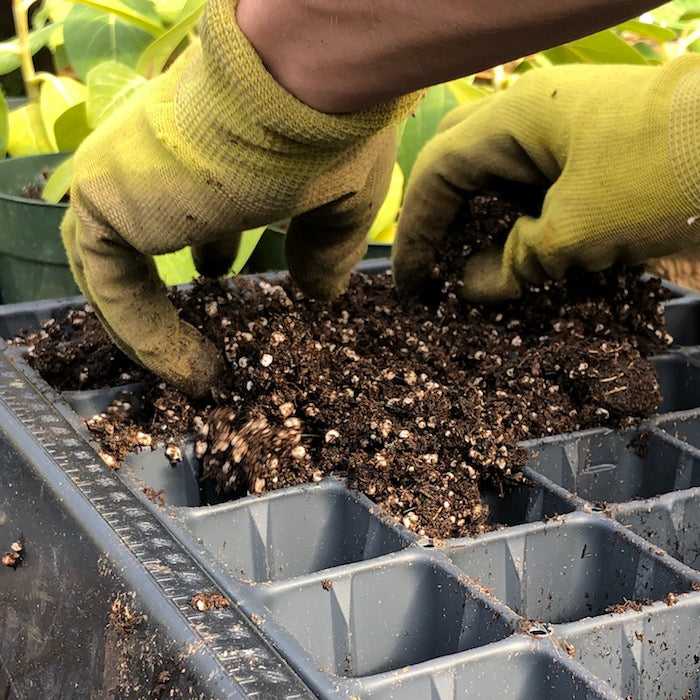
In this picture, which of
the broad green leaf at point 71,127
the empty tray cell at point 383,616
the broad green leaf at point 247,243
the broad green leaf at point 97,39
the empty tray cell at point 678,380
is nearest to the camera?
the empty tray cell at point 383,616

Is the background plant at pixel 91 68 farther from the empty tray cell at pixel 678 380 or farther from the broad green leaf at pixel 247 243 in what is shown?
the empty tray cell at pixel 678 380

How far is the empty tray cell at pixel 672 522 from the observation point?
1.00m

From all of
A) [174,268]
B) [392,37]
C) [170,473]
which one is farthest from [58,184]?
[392,37]

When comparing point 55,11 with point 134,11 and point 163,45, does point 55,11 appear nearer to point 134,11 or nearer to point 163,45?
point 134,11

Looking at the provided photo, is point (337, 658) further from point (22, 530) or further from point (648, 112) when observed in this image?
point (648, 112)

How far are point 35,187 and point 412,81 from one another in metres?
1.70

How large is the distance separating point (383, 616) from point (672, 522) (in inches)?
13.1

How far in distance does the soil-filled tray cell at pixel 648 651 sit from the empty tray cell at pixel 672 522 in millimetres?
177

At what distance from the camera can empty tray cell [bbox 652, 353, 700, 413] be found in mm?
1335

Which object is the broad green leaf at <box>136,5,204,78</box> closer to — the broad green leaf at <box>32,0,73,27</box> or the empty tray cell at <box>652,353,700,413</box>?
the broad green leaf at <box>32,0,73,27</box>

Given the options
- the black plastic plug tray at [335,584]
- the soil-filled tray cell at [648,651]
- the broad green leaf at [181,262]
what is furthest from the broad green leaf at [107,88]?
the soil-filled tray cell at [648,651]

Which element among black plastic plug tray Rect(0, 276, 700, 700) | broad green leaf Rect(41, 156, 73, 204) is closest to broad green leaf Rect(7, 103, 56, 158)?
broad green leaf Rect(41, 156, 73, 204)

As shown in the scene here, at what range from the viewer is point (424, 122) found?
7.02 ft

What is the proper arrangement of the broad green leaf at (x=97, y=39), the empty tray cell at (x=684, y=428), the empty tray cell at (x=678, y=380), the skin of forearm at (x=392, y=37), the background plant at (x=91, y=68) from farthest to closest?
the broad green leaf at (x=97, y=39) → the background plant at (x=91, y=68) → the empty tray cell at (x=678, y=380) → the empty tray cell at (x=684, y=428) → the skin of forearm at (x=392, y=37)
